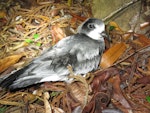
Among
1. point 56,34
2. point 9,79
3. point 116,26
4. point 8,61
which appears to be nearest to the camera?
point 9,79

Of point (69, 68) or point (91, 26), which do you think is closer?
point (69, 68)

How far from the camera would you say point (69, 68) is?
2758mm

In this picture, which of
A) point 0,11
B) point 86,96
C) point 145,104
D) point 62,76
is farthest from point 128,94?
point 0,11

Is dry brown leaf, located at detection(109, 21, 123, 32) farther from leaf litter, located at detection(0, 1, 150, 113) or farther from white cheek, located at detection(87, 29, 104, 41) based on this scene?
white cheek, located at detection(87, 29, 104, 41)

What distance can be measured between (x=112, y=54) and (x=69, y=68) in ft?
1.86

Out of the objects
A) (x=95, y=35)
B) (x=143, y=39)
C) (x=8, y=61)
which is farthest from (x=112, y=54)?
(x=8, y=61)

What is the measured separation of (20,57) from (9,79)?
18.5 inches

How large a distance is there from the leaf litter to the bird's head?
19 centimetres

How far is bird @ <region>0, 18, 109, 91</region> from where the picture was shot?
8.84ft

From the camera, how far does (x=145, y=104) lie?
8.58 ft

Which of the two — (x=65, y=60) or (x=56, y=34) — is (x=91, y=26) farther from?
(x=65, y=60)

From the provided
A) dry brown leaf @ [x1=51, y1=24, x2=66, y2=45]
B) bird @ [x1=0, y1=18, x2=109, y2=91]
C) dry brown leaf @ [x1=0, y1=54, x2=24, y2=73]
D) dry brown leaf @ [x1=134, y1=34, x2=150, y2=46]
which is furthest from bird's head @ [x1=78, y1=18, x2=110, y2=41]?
dry brown leaf @ [x1=0, y1=54, x2=24, y2=73]

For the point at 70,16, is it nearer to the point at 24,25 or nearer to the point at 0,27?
the point at 24,25

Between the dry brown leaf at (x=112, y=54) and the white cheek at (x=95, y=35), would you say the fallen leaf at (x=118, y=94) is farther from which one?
the white cheek at (x=95, y=35)
